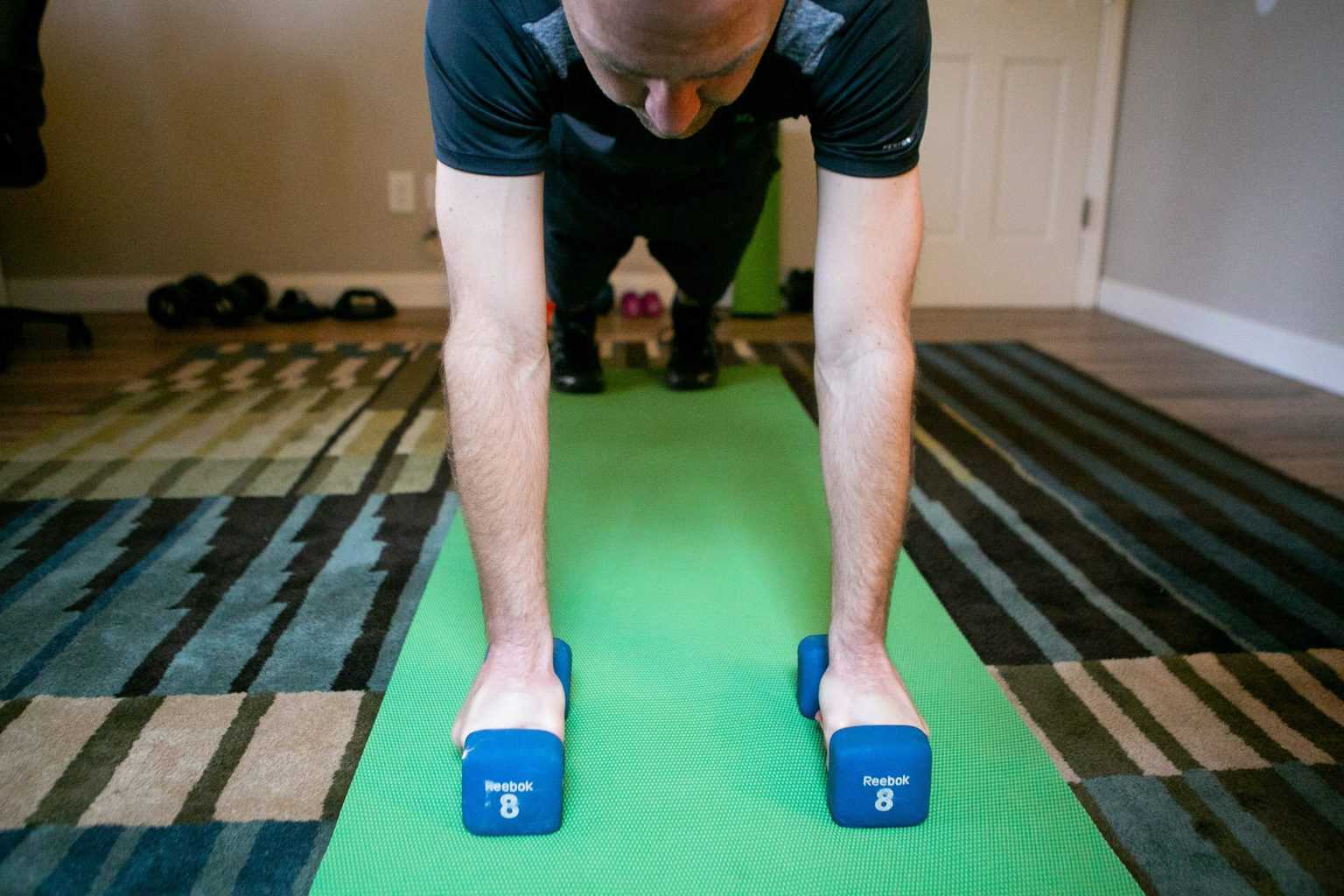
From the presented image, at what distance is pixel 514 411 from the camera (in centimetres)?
89

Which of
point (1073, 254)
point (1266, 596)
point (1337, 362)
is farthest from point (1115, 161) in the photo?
point (1266, 596)

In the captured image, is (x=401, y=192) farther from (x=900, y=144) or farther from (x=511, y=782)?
(x=511, y=782)

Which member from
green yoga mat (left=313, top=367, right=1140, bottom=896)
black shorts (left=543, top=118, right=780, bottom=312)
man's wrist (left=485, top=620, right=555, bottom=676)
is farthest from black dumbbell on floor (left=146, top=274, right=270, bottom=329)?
man's wrist (left=485, top=620, right=555, bottom=676)

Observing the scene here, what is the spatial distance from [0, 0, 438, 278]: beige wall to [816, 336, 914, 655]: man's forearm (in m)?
2.60

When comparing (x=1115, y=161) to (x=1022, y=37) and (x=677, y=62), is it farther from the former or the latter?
(x=677, y=62)

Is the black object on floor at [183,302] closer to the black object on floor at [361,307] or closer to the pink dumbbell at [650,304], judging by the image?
the black object on floor at [361,307]

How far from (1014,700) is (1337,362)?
1.74 metres

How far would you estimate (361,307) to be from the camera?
3.09 metres

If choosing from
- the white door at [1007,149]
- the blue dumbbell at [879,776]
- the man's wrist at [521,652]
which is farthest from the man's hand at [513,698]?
the white door at [1007,149]

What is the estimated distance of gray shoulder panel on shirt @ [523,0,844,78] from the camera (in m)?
0.78

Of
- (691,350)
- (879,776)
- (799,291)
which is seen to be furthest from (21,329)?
(879,776)

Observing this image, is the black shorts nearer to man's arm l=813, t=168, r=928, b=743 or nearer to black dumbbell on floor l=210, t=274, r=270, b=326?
man's arm l=813, t=168, r=928, b=743

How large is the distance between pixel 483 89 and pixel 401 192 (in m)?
2.54

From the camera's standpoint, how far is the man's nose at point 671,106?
26.8 inches
